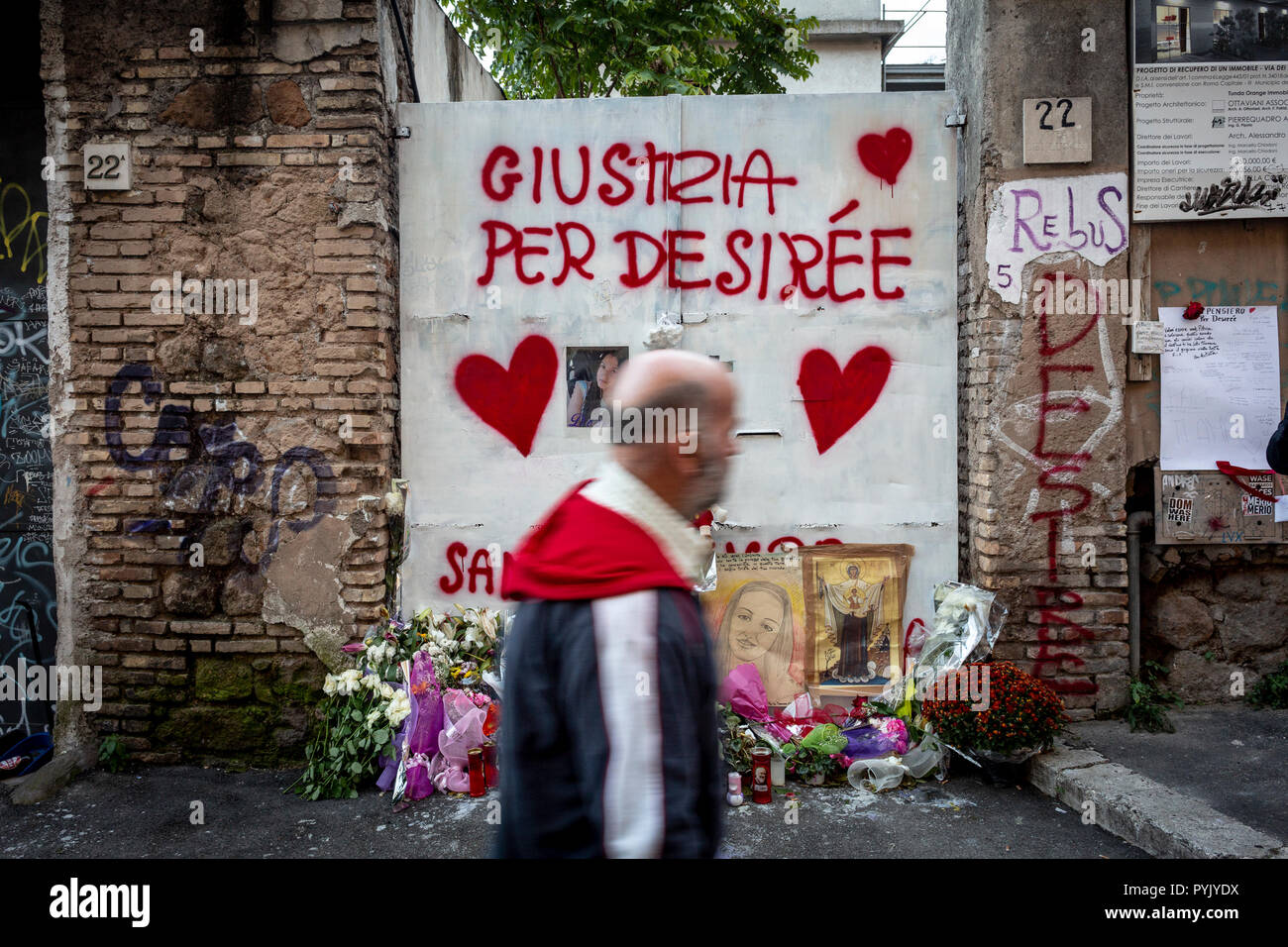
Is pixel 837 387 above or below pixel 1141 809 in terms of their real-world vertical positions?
above

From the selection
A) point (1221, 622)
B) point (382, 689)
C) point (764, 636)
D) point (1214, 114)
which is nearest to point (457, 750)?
point (382, 689)

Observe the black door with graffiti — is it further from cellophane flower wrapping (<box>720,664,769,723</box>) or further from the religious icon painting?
the religious icon painting

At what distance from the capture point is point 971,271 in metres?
4.77

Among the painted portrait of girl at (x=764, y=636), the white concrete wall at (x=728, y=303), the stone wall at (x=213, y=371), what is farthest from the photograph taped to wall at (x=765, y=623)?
the stone wall at (x=213, y=371)

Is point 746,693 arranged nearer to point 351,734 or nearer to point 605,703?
point 351,734

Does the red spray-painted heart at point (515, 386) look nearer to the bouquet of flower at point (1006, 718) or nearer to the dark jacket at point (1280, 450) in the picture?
the bouquet of flower at point (1006, 718)

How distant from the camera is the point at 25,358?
16.2 feet

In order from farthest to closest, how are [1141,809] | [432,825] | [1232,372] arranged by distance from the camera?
[1232,372] < [432,825] < [1141,809]

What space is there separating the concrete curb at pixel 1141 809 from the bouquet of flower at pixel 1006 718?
6.1 inches

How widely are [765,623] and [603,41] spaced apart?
7.63 metres

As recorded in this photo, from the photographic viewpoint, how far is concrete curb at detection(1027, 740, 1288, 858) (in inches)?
132

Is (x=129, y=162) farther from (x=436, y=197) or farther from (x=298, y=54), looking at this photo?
(x=436, y=197)

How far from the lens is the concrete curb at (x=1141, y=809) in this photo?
3.37 m

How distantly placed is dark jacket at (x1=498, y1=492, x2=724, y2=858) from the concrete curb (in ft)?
8.88
